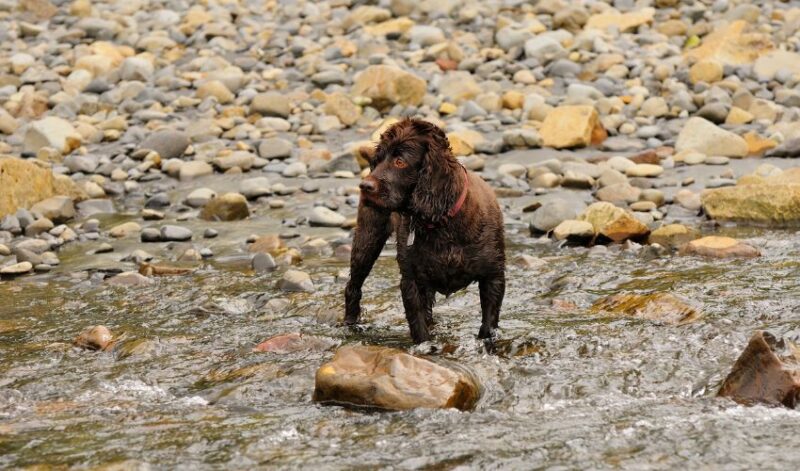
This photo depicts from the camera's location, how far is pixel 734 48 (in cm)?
2205

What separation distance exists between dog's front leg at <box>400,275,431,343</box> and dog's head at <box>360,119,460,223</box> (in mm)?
708

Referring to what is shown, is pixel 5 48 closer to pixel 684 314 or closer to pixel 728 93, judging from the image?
pixel 728 93

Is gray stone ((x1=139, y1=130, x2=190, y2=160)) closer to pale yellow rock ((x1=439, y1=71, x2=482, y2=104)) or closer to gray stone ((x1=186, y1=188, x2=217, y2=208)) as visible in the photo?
gray stone ((x1=186, y1=188, x2=217, y2=208))

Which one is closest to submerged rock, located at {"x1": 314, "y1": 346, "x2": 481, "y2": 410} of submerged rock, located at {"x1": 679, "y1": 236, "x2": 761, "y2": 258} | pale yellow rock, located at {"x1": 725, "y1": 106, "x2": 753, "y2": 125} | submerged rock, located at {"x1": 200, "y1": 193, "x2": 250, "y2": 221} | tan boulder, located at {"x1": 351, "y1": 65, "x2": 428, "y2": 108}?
submerged rock, located at {"x1": 679, "y1": 236, "x2": 761, "y2": 258}

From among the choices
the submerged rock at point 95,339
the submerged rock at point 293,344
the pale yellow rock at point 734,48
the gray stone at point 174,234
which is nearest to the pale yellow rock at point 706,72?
the pale yellow rock at point 734,48

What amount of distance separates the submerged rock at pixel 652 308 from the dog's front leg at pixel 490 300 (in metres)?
1.49

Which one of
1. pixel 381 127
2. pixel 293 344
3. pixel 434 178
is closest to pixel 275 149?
pixel 381 127

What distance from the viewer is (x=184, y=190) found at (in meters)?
17.1

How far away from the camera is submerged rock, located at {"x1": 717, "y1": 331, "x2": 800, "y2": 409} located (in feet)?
22.0

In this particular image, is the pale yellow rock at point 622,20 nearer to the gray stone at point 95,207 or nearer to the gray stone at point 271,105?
the gray stone at point 271,105

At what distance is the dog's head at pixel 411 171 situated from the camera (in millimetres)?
7453

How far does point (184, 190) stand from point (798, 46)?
1384cm

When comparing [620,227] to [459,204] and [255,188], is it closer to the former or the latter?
[459,204]

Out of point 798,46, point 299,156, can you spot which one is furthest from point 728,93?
point 299,156
